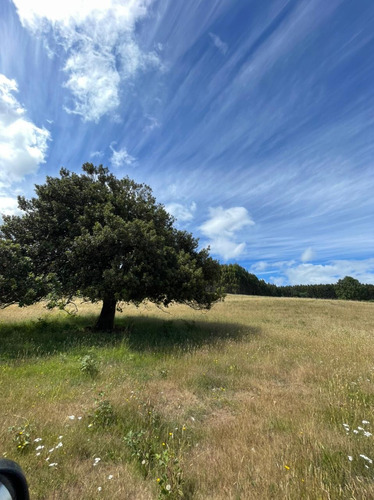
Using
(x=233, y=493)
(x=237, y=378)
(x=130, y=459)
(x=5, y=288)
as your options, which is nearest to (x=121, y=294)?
(x=5, y=288)

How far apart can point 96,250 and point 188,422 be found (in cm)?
920

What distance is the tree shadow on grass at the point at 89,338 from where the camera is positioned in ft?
33.2

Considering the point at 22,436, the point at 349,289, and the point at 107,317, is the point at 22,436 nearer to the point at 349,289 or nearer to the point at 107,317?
the point at 107,317

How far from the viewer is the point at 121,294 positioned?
1226 cm

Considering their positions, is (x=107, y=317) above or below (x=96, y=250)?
below

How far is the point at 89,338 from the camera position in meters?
12.2

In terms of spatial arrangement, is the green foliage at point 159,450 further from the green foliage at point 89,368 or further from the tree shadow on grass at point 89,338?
the tree shadow on grass at point 89,338

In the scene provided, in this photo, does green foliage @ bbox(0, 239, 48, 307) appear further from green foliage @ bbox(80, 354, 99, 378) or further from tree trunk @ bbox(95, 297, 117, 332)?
green foliage @ bbox(80, 354, 99, 378)

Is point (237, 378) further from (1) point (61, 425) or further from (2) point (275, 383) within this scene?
(1) point (61, 425)

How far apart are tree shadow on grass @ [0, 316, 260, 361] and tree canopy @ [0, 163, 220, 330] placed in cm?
175

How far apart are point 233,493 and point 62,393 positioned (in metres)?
4.72

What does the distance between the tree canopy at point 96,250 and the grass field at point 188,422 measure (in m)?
2.85

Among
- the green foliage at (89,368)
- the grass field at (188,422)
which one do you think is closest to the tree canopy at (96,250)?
the grass field at (188,422)

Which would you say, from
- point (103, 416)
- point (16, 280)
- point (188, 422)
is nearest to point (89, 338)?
point (16, 280)
